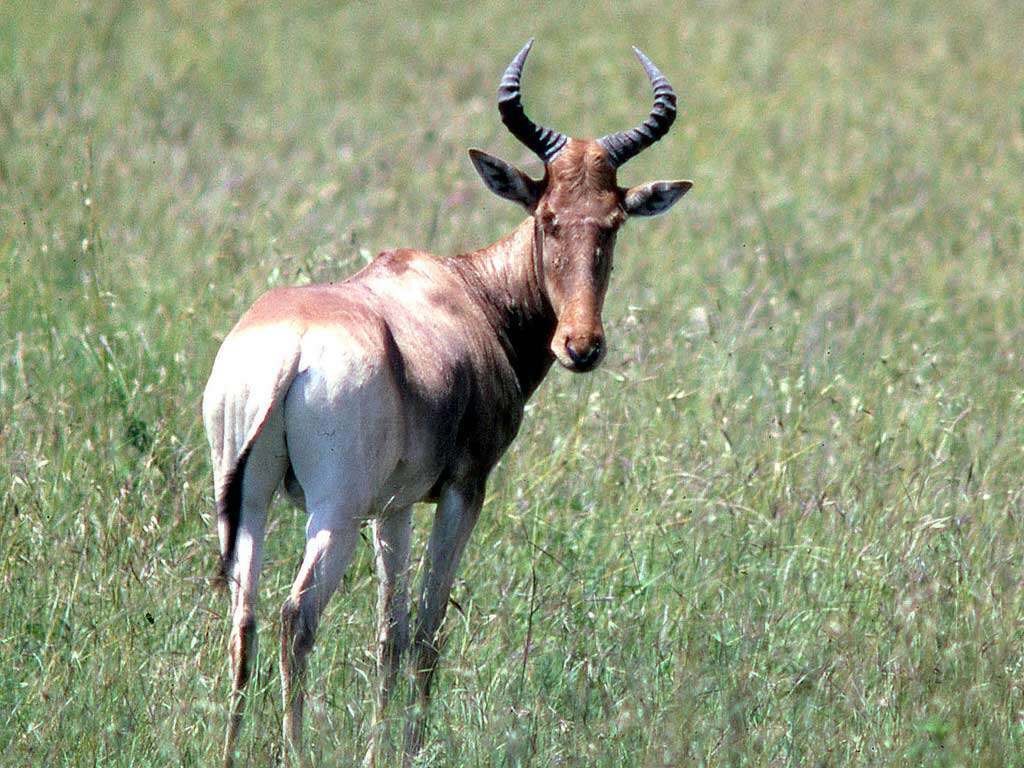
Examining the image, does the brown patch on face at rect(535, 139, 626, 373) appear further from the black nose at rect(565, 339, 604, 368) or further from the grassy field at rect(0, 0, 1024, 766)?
the grassy field at rect(0, 0, 1024, 766)

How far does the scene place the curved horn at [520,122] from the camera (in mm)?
6410

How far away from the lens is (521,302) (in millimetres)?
6734

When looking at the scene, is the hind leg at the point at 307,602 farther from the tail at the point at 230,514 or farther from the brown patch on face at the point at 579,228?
the brown patch on face at the point at 579,228

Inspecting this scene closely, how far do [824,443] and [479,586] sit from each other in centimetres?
206

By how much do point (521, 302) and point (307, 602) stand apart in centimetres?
199

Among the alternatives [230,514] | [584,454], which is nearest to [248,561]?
[230,514]

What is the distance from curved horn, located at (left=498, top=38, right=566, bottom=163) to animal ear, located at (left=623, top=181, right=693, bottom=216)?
1.19ft

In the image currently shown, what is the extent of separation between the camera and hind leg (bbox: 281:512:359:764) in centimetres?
519

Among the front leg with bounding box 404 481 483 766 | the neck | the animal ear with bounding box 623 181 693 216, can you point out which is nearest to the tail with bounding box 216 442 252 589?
the front leg with bounding box 404 481 483 766

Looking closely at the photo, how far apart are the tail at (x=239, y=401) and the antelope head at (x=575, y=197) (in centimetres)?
130

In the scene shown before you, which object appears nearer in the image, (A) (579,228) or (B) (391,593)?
(B) (391,593)

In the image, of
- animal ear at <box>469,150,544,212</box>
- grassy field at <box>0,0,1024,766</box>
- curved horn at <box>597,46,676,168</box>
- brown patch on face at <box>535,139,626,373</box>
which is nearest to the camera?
grassy field at <box>0,0,1024,766</box>

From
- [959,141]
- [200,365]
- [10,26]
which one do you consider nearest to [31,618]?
[200,365]

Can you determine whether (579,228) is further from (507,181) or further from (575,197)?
(507,181)
